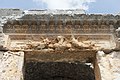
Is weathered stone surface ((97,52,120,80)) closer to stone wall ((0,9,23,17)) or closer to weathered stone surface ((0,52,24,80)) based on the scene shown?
weathered stone surface ((0,52,24,80))

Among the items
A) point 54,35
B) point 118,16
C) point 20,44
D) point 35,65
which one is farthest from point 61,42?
point 35,65

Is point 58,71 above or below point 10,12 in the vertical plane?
below

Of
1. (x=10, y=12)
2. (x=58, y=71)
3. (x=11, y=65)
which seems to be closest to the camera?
(x=11, y=65)

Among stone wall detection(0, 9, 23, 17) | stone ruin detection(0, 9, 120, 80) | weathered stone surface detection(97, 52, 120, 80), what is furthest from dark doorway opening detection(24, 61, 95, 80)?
weathered stone surface detection(97, 52, 120, 80)

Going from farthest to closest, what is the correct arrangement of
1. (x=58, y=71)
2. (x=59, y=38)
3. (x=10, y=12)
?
(x=58, y=71) → (x=10, y=12) → (x=59, y=38)

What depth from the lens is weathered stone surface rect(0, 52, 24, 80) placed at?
6.49 meters

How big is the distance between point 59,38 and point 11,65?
1.22 m

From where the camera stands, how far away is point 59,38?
23.7ft

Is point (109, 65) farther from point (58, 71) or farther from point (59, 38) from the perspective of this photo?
point (58, 71)

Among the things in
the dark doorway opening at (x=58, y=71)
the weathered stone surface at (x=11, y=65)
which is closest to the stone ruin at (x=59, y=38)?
the weathered stone surface at (x=11, y=65)

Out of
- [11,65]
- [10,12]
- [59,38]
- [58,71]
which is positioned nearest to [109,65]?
[59,38]

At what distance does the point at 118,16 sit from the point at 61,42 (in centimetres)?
143

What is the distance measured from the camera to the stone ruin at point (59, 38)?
7004 mm

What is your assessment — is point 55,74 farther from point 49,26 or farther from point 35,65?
point 49,26
